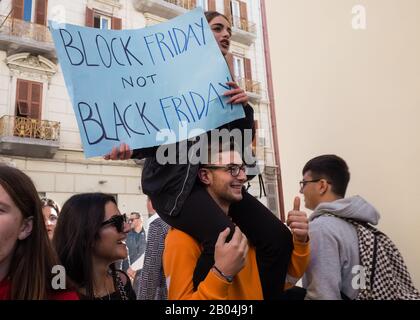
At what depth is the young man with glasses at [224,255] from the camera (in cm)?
57

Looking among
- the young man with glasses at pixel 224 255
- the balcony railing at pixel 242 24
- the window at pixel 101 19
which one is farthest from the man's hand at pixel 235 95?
the window at pixel 101 19

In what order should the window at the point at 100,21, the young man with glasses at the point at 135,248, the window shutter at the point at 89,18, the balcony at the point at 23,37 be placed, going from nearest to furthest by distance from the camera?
the young man with glasses at the point at 135,248 < the window shutter at the point at 89,18 < the window at the point at 100,21 < the balcony at the point at 23,37

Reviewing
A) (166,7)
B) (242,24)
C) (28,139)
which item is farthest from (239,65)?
(28,139)

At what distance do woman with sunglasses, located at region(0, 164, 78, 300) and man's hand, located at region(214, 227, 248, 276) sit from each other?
0.74 feet

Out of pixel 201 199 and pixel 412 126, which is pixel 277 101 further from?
pixel 201 199

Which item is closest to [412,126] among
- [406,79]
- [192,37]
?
[406,79]

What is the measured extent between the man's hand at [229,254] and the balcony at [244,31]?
173cm

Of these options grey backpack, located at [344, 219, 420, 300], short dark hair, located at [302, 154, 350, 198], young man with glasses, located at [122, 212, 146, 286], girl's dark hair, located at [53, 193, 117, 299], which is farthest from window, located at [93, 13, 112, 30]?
grey backpack, located at [344, 219, 420, 300]

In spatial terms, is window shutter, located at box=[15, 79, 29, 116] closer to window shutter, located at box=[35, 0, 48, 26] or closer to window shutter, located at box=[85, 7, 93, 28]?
window shutter, located at box=[35, 0, 48, 26]

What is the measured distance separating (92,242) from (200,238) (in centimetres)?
34

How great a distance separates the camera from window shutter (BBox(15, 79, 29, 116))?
9.96ft

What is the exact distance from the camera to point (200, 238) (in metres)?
0.65

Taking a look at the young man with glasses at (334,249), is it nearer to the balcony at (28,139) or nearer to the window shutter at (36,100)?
the balcony at (28,139)
